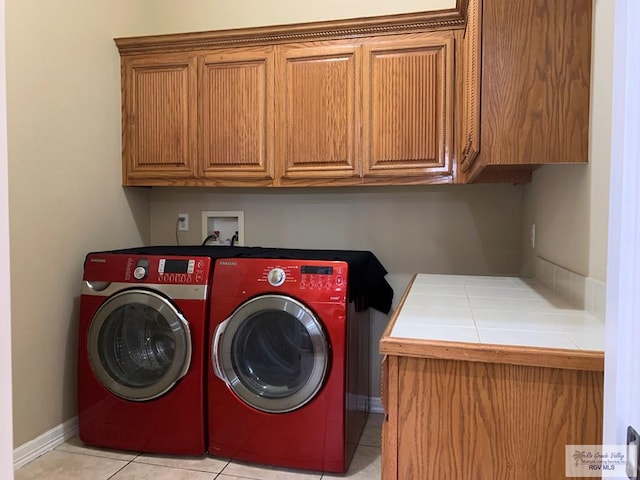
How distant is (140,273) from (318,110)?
1.22 m

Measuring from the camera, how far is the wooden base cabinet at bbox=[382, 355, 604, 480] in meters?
0.91

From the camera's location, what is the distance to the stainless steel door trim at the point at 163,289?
1989mm

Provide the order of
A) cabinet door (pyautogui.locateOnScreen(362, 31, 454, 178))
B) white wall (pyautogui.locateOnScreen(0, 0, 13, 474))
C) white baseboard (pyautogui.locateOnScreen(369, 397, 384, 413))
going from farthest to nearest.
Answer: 1. white baseboard (pyautogui.locateOnScreen(369, 397, 384, 413))
2. cabinet door (pyautogui.locateOnScreen(362, 31, 454, 178))
3. white wall (pyautogui.locateOnScreen(0, 0, 13, 474))

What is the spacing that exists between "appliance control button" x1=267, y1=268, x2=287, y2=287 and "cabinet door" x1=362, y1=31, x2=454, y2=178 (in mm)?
719

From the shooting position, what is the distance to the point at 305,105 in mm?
2264

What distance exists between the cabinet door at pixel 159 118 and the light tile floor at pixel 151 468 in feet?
4.76

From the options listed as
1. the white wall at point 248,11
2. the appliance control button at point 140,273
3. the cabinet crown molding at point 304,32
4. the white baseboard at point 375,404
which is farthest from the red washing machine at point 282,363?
the white wall at point 248,11

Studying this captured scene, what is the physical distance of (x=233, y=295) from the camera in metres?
1.96

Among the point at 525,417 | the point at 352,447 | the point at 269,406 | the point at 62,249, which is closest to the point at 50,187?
the point at 62,249

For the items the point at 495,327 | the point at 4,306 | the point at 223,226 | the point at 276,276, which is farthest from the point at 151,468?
the point at 495,327

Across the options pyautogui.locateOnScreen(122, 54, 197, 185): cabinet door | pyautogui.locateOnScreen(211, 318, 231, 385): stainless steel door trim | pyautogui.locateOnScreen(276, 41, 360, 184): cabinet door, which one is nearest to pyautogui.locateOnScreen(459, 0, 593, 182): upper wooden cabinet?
pyautogui.locateOnScreen(276, 41, 360, 184): cabinet door

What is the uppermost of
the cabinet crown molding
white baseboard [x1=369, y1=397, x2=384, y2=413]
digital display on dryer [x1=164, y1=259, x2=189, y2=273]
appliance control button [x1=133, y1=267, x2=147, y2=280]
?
the cabinet crown molding

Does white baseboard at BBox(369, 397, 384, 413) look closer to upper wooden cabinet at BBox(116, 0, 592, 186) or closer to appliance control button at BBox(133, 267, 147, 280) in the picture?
upper wooden cabinet at BBox(116, 0, 592, 186)

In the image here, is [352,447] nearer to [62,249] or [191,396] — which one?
[191,396]
